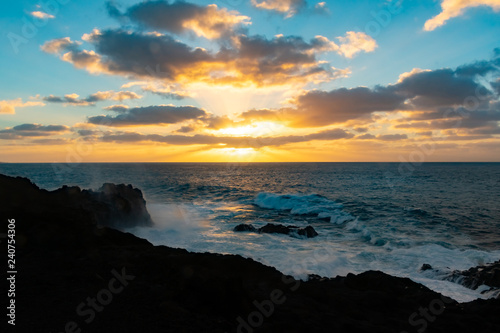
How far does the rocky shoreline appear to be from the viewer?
23.6 feet

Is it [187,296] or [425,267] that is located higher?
[187,296]

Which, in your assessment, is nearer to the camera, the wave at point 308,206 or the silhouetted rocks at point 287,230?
the silhouetted rocks at point 287,230

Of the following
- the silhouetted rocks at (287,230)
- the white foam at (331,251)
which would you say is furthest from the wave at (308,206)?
the silhouetted rocks at (287,230)

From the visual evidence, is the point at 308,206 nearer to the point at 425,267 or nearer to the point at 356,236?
the point at 356,236

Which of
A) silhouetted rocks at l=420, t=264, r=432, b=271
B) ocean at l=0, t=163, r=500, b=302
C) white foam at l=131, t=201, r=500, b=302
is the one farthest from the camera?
ocean at l=0, t=163, r=500, b=302

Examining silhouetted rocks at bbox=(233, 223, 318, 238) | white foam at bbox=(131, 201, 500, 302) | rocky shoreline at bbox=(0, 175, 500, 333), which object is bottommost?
white foam at bbox=(131, 201, 500, 302)

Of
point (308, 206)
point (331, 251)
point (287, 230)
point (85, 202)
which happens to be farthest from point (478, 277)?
point (308, 206)

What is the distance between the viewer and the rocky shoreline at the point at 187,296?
720 centimetres

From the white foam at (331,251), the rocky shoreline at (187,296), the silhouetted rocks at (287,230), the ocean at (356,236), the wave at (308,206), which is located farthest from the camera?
the wave at (308,206)

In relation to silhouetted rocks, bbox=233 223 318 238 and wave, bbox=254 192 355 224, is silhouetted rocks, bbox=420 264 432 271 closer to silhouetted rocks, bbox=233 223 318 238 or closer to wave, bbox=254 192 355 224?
silhouetted rocks, bbox=233 223 318 238

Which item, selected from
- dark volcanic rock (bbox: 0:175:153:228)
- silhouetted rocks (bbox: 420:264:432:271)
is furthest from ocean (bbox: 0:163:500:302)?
dark volcanic rock (bbox: 0:175:153:228)

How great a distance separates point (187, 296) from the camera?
8.18 metres

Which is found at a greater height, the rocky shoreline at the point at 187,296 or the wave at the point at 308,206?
the rocky shoreline at the point at 187,296

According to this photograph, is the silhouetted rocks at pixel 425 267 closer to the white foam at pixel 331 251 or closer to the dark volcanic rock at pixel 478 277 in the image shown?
the white foam at pixel 331 251
